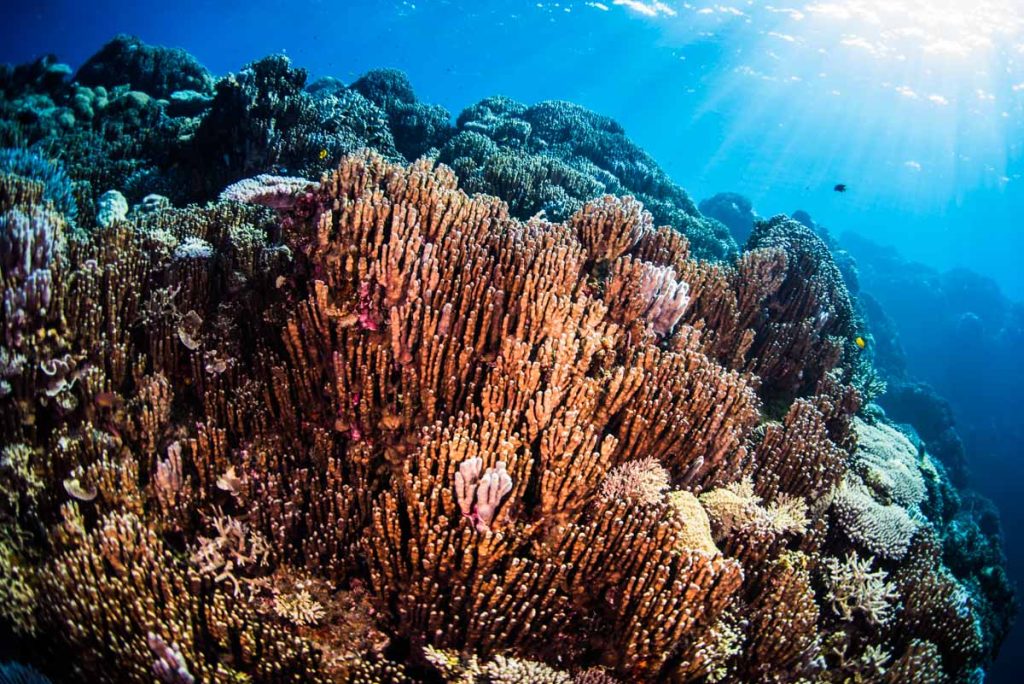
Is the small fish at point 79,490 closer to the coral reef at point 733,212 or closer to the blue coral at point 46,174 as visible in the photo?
the blue coral at point 46,174

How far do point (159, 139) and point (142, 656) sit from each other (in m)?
10.6

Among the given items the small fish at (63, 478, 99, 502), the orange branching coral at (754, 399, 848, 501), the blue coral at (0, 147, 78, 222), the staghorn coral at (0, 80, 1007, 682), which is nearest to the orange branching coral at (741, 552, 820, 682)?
the staghorn coral at (0, 80, 1007, 682)

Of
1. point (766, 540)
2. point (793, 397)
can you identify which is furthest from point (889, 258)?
point (766, 540)

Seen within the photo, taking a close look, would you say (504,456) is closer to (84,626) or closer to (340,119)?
(84,626)

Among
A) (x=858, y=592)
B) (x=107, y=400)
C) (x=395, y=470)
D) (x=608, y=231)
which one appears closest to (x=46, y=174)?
(x=107, y=400)

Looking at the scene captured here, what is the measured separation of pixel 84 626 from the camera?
96.1 inches

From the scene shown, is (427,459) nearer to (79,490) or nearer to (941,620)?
(79,490)

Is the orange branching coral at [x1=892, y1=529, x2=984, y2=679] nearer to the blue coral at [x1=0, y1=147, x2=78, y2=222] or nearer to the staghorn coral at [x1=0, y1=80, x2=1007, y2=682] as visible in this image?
the staghorn coral at [x1=0, y1=80, x2=1007, y2=682]

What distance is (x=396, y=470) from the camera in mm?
3098

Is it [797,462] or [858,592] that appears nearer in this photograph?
[858,592]

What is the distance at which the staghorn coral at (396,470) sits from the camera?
2.53 m

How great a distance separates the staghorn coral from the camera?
8.31 ft

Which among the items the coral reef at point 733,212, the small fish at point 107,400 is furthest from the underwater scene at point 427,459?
the coral reef at point 733,212

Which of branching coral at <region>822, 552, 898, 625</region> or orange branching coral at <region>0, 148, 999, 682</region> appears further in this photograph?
branching coral at <region>822, 552, 898, 625</region>
